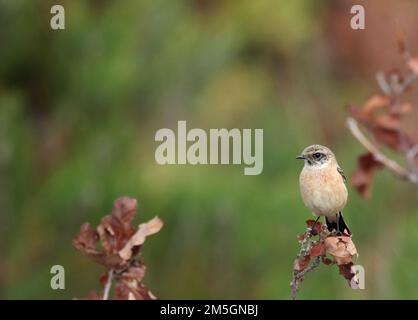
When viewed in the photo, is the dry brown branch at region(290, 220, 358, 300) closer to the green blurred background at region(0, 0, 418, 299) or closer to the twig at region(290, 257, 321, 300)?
the twig at region(290, 257, 321, 300)

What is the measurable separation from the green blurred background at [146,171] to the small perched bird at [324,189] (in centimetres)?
151

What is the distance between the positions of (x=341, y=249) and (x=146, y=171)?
3105 mm

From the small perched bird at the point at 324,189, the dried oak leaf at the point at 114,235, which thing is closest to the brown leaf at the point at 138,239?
the dried oak leaf at the point at 114,235

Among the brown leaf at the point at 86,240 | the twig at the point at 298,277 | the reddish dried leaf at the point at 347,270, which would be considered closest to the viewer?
the twig at the point at 298,277

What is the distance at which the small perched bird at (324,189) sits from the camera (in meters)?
1.50

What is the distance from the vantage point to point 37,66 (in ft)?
13.8

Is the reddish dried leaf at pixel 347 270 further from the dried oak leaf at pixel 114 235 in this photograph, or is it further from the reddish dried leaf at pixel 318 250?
the dried oak leaf at pixel 114 235

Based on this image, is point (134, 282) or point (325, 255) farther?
point (134, 282)

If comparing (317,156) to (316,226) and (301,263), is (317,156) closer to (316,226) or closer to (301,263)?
(316,226)

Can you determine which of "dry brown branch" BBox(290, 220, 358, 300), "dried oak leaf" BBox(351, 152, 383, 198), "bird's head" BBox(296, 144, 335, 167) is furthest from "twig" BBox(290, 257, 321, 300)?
"bird's head" BBox(296, 144, 335, 167)

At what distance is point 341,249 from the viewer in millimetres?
1421

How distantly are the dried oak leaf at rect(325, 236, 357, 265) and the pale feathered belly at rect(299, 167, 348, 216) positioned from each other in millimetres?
69

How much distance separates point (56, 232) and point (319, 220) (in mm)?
2588

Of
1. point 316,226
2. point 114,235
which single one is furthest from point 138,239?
point 316,226
